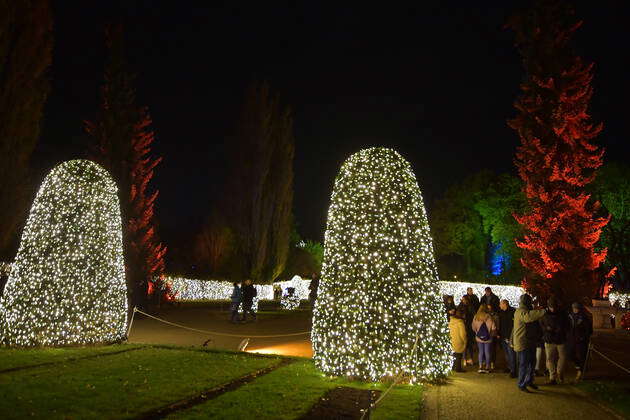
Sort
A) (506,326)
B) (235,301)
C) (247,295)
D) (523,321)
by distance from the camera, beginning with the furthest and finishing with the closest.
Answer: (247,295), (235,301), (506,326), (523,321)

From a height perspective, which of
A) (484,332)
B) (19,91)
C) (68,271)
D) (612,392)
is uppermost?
(19,91)

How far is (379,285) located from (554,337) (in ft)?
13.1

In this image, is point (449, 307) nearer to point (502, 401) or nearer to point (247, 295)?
point (502, 401)

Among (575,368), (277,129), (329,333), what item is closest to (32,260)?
(329,333)

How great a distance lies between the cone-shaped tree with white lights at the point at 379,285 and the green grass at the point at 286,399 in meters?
0.46

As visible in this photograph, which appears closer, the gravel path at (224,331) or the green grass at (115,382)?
the green grass at (115,382)

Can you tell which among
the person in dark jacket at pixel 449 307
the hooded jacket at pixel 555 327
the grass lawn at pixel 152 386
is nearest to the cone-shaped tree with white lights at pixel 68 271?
the grass lawn at pixel 152 386

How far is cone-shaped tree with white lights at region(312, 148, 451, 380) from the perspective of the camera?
30.0 ft

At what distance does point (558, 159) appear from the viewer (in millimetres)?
25391

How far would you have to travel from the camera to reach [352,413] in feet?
23.6

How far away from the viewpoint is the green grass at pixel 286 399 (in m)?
7.16

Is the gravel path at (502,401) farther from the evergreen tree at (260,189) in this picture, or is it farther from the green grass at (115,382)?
the evergreen tree at (260,189)

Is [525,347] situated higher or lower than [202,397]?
higher

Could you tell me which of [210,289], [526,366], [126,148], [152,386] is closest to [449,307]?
[526,366]
